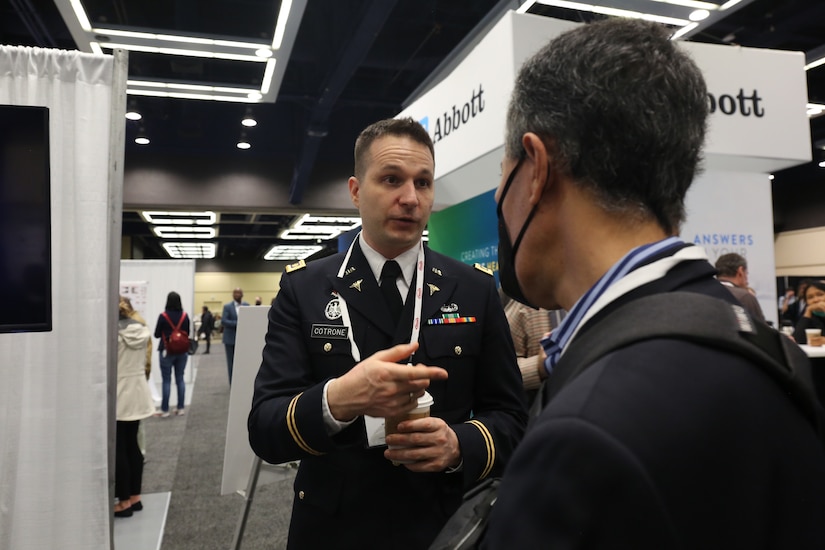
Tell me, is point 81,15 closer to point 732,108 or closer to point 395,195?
point 395,195

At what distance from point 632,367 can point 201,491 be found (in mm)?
4899

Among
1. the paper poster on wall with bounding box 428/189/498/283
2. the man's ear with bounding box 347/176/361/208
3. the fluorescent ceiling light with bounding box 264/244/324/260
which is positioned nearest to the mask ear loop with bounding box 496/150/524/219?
the man's ear with bounding box 347/176/361/208

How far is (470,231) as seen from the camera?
3945 millimetres

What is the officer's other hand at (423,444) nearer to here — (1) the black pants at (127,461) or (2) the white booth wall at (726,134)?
(2) the white booth wall at (726,134)

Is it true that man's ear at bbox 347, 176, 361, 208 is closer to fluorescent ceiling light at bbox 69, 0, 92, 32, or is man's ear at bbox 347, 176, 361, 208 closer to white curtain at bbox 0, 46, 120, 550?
white curtain at bbox 0, 46, 120, 550

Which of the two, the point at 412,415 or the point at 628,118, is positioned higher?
the point at 628,118

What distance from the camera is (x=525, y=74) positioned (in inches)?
31.8

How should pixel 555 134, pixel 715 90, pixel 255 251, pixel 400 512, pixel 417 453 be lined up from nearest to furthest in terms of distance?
pixel 555 134 → pixel 417 453 → pixel 400 512 → pixel 715 90 → pixel 255 251

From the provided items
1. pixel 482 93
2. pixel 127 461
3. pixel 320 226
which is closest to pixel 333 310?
pixel 482 93

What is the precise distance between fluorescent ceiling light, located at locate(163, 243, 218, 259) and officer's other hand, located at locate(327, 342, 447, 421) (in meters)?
20.5

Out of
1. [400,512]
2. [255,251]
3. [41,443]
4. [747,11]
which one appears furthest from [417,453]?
[255,251]

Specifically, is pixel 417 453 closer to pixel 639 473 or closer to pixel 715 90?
pixel 639 473

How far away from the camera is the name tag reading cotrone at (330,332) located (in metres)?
1.38

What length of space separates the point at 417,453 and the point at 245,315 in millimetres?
1924
